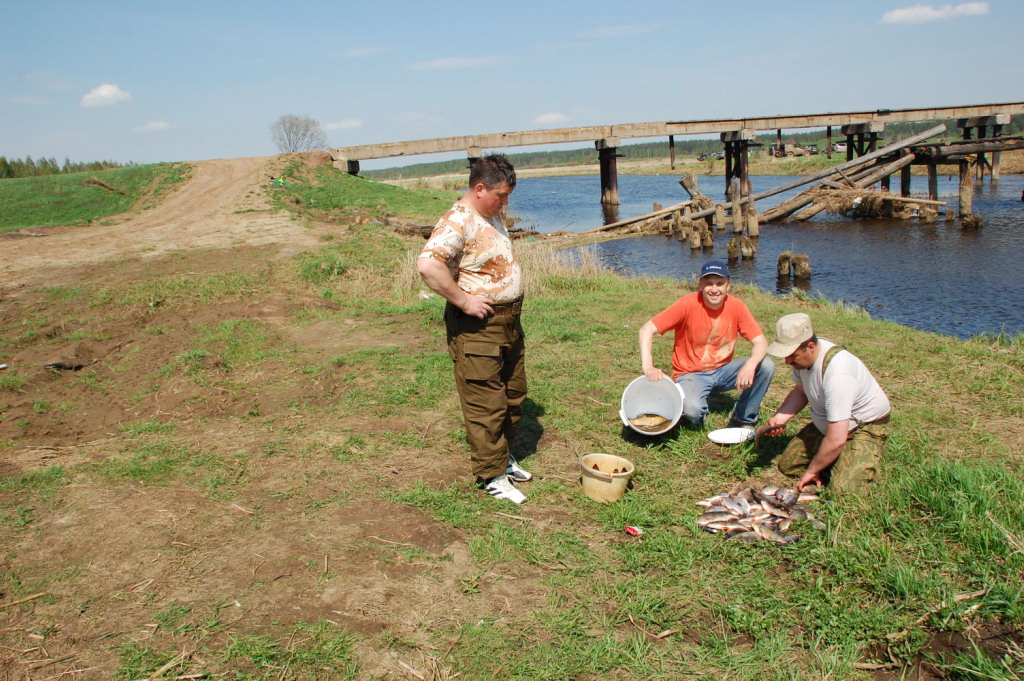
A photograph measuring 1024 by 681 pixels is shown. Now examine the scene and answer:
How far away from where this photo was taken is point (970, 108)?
2670 cm

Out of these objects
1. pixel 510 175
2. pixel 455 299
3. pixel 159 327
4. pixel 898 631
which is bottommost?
pixel 898 631

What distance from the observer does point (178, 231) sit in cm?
1639

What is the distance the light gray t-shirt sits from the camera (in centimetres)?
385

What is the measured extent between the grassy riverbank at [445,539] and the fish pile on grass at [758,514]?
0.09m

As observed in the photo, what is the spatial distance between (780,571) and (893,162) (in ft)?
85.3

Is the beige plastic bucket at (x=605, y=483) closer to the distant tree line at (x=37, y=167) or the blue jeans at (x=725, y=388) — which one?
the blue jeans at (x=725, y=388)

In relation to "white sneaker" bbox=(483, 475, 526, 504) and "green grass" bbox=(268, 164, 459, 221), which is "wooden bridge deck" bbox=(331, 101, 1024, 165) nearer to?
"green grass" bbox=(268, 164, 459, 221)

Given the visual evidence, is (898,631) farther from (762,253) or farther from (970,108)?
(970,108)

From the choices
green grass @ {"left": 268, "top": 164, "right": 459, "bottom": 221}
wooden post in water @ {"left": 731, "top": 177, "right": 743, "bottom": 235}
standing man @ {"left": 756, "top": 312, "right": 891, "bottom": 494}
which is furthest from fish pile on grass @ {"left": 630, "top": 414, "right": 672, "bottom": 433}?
wooden post in water @ {"left": 731, "top": 177, "right": 743, "bottom": 235}

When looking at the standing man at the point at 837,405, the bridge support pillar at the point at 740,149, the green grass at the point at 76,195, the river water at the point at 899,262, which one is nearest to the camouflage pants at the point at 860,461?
the standing man at the point at 837,405

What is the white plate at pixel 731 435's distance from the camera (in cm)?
484

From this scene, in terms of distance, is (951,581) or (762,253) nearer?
(951,581)

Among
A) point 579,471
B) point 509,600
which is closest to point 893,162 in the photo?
point 579,471

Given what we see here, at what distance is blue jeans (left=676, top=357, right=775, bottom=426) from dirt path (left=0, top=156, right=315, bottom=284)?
432 inches
